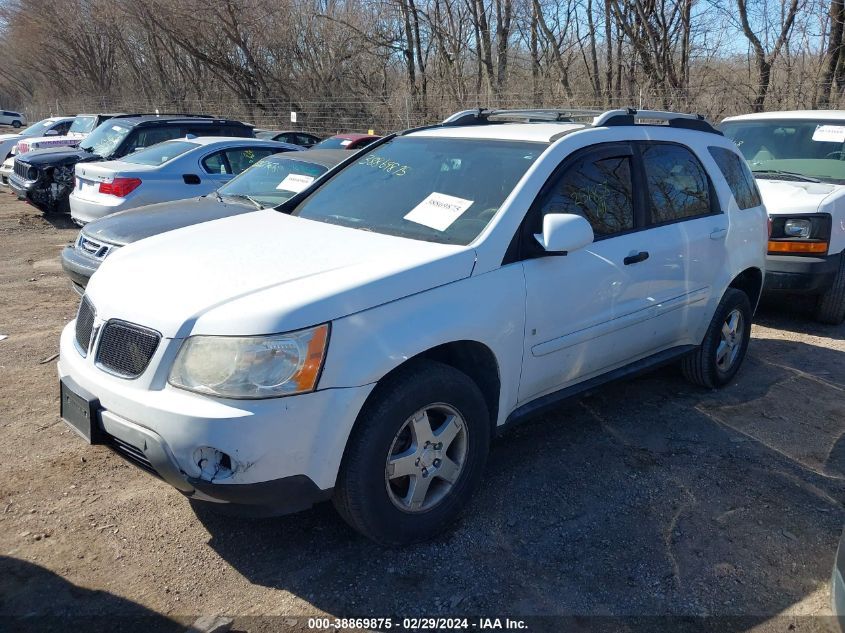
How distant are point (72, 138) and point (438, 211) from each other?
1403cm

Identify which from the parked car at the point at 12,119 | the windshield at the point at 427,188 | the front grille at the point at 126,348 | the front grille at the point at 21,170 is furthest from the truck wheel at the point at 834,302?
the parked car at the point at 12,119

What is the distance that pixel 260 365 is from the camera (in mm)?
2713

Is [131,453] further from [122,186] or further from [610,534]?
[122,186]

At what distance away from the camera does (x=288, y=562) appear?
3166mm

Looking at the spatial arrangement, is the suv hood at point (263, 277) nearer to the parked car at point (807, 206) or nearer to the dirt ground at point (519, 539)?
the dirt ground at point (519, 539)

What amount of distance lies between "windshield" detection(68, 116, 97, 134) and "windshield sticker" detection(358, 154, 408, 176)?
13248 millimetres

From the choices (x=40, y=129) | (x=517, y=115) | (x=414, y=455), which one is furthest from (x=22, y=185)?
(x=414, y=455)

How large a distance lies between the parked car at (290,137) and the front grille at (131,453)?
12347 millimetres

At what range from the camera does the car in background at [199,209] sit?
5.96 m

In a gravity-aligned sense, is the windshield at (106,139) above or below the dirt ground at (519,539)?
above

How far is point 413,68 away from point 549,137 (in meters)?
21.2

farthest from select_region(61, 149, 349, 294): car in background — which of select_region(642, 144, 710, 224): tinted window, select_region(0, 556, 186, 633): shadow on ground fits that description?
select_region(0, 556, 186, 633): shadow on ground

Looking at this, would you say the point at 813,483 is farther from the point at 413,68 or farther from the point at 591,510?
the point at 413,68

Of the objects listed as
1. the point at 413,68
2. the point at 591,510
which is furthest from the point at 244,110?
the point at 591,510
